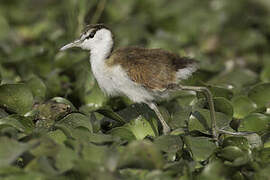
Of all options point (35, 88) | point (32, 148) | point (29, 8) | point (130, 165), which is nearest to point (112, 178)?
point (130, 165)

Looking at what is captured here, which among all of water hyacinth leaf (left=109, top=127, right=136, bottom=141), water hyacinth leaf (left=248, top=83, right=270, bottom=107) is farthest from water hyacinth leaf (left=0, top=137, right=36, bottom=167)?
water hyacinth leaf (left=248, top=83, right=270, bottom=107)

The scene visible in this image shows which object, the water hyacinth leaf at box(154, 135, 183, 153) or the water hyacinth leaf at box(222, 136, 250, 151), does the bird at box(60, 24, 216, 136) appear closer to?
the water hyacinth leaf at box(222, 136, 250, 151)

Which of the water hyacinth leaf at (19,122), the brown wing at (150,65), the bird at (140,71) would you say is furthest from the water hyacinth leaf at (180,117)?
the water hyacinth leaf at (19,122)

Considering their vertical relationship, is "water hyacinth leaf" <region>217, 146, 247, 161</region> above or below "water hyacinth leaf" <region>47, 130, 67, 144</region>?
below

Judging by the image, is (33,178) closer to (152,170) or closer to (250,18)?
(152,170)

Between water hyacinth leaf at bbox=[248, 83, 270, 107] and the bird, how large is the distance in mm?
587

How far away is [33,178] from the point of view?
7.42ft

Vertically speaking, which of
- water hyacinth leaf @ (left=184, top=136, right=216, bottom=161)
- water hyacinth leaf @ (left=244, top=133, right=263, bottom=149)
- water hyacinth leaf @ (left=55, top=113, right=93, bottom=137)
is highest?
water hyacinth leaf @ (left=55, top=113, right=93, bottom=137)

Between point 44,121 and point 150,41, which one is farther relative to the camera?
point 150,41

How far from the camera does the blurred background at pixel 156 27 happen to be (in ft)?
14.6

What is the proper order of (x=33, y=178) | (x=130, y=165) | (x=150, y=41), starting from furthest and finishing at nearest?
(x=150, y=41)
(x=130, y=165)
(x=33, y=178)

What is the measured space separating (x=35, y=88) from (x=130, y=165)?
1.35m

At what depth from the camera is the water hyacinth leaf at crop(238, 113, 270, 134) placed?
10.2 feet

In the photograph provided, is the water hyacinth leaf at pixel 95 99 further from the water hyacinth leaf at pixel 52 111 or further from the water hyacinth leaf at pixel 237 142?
the water hyacinth leaf at pixel 237 142
